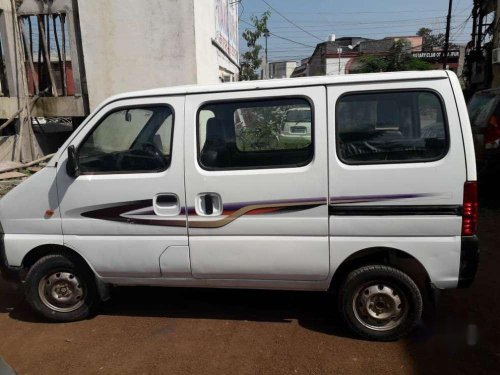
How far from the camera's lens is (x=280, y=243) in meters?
3.42

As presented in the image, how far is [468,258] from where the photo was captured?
10.5 feet

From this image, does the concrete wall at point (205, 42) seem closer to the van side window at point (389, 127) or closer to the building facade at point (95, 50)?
the building facade at point (95, 50)

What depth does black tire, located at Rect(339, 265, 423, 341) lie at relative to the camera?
3381 millimetres

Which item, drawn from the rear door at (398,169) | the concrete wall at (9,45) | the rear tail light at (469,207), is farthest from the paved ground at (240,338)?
the concrete wall at (9,45)

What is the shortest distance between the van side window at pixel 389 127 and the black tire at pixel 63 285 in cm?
232

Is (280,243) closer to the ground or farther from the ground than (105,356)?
farther from the ground

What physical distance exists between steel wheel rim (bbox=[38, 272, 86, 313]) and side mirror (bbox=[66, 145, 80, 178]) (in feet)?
2.87

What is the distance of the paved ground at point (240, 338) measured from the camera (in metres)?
3.23

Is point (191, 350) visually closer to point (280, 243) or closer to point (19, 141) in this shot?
point (280, 243)

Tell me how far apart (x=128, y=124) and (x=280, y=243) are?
61.7 inches

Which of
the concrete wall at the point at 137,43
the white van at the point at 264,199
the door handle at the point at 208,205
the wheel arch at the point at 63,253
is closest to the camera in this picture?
the white van at the point at 264,199

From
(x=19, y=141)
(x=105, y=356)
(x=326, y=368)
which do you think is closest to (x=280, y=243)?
(x=326, y=368)

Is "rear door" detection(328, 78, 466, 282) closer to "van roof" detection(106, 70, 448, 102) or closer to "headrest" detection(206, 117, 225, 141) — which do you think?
"van roof" detection(106, 70, 448, 102)

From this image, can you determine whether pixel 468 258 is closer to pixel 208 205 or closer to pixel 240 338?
pixel 240 338
